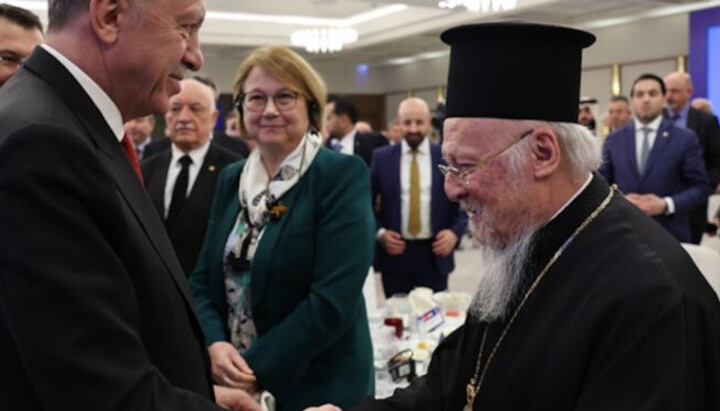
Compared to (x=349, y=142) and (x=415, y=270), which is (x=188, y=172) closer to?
(x=415, y=270)

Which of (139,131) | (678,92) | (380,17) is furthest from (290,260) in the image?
(380,17)

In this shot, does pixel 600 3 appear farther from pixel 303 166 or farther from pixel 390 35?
pixel 303 166

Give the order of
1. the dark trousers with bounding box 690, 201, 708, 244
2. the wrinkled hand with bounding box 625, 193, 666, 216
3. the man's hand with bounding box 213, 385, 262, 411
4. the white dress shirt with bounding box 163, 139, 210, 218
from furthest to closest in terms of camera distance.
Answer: the dark trousers with bounding box 690, 201, 708, 244
the wrinkled hand with bounding box 625, 193, 666, 216
the white dress shirt with bounding box 163, 139, 210, 218
the man's hand with bounding box 213, 385, 262, 411

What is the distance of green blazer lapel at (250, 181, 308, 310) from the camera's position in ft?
6.95

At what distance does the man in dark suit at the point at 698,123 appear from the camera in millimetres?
6305

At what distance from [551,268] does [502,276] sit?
13 cm

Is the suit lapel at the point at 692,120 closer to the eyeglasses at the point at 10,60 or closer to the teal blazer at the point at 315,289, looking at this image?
the teal blazer at the point at 315,289

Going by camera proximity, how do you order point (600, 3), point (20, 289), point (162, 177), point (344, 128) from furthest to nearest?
point (600, 3), point (344, 128), point (162, 177), point (20, 289)

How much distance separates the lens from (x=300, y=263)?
2125mm

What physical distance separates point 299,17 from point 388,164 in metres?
8.09

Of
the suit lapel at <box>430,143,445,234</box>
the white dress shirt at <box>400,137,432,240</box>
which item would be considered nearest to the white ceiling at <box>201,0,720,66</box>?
the white dress shirt at <box>400,137,432,240</box>

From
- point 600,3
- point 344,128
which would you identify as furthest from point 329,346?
point 600,3

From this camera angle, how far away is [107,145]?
1.22 m

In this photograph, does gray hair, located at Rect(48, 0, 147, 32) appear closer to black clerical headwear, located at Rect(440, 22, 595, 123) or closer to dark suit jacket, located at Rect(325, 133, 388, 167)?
black clerical headwear, located at Rect(440, 22, 595, 123)
